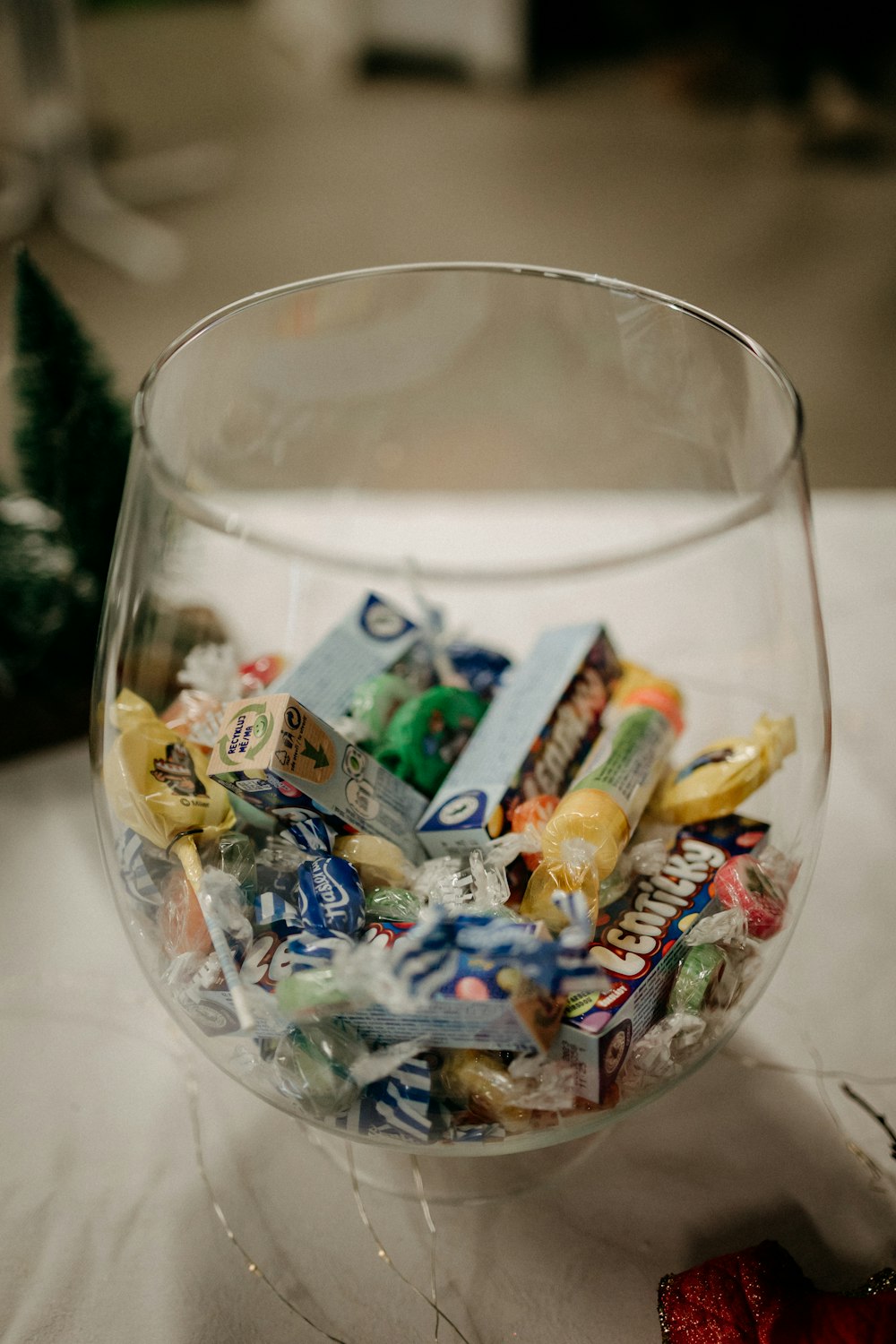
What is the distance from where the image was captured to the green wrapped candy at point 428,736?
771 mm

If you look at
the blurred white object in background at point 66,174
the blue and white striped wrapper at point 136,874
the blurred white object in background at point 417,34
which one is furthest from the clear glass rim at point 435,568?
the blurred white object in background at point 417,34

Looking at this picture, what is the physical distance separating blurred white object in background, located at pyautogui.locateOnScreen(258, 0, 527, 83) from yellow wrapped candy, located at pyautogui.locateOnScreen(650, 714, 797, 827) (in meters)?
4.15

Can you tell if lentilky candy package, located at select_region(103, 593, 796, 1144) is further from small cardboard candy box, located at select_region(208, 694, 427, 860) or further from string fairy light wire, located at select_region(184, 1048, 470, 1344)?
string fairy light wire, located at select_region(184, 1048, 470, 1344)

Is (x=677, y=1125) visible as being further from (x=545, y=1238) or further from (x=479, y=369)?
(x=479, y=369)

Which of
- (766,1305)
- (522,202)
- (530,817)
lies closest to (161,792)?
(530,817)

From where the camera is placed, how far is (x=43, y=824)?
0.99 meters

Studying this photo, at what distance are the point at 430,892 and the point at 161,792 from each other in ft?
0.59

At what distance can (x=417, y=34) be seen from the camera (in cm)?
434

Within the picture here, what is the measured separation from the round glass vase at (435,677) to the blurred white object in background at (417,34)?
3.70 m

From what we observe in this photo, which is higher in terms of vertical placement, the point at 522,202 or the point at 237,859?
the point at 237,859

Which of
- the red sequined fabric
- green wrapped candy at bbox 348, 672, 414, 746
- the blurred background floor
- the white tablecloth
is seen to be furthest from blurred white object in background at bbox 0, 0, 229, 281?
the red sequined fabric

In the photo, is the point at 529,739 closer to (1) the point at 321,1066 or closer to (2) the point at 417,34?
(1) the point at 321,1066

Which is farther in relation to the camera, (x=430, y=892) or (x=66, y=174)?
(x=66, y=174)

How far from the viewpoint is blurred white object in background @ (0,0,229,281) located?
116 inches
